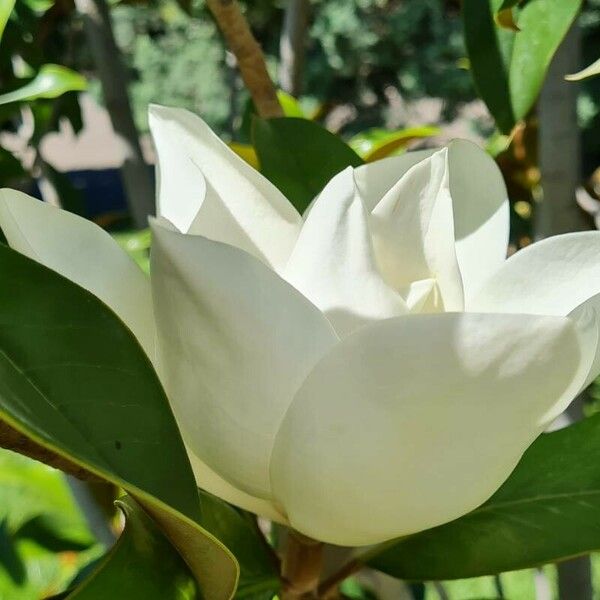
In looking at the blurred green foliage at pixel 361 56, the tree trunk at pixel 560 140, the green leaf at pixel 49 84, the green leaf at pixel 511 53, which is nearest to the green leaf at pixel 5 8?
the green leaf at pixel 49 84

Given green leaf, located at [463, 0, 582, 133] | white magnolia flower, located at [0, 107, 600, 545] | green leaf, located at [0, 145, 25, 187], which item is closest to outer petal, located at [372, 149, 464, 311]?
white magnolia flower, located at [0, 107, 600, 545]

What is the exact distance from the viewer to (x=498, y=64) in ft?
2.26

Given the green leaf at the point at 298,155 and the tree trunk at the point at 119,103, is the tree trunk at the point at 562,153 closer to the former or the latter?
the green leaf at the point at 298,155

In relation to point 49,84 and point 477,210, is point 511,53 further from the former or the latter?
point 49,84

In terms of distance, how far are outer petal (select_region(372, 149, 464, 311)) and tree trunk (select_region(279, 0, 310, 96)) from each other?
2.32 ft

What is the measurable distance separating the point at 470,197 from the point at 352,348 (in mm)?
227

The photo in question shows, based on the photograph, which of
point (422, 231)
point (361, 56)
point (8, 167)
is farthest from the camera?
point (361, 56)

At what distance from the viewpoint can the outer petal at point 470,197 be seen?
0.52 metres

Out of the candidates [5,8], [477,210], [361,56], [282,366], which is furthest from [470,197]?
[361,56]

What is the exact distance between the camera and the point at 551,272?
0.43m

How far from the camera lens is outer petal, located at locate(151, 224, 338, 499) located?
0.35 m

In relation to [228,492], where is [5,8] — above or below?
A: above

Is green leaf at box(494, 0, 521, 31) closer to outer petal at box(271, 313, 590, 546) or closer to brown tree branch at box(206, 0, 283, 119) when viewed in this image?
brown tree branch at box(206, 0, 283, 119)

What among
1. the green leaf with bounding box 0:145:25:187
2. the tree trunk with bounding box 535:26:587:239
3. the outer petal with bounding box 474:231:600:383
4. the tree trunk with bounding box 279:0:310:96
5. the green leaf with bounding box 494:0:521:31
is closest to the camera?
the outer petal with bounding box 474:231:600:383
